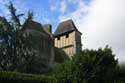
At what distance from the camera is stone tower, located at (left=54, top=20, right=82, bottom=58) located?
6894 cm

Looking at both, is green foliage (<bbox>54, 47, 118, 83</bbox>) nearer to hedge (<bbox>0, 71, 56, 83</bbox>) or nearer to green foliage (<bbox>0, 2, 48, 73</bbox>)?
hedge (<bbox>0, 71, 56, 83</bbox>)

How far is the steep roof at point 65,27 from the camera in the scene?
70350 mm

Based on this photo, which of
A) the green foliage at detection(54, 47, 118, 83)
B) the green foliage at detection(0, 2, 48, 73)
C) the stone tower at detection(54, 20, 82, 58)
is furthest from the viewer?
the stone tower at detection(54, 20, 82, 58)

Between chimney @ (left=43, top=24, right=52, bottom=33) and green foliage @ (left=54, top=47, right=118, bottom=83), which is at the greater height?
chimney @ (left=43, top=24, right=52, bottom=33)

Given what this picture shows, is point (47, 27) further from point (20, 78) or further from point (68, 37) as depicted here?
point (20, 78)

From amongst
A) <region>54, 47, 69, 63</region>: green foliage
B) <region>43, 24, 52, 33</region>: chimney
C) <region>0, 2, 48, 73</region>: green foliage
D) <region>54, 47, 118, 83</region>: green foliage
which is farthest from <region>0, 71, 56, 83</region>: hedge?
<region>54, 47, 69, 63</region>: green foliage

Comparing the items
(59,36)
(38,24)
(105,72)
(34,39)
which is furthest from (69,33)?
(105,72)

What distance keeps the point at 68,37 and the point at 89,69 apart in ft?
132

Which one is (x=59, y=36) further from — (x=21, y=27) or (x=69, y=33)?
(x=21, y=27)

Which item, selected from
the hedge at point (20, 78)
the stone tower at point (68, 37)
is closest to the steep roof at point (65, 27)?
the stone tower at point (68, 37)

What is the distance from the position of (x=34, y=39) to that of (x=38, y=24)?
10.1m

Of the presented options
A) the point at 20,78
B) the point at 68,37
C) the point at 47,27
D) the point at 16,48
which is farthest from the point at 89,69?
the point at 68,37

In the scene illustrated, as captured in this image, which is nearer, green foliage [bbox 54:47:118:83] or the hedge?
the hedge

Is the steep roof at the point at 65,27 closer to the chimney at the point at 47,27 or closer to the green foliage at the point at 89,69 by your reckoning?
the chimney at the point at 47,27
